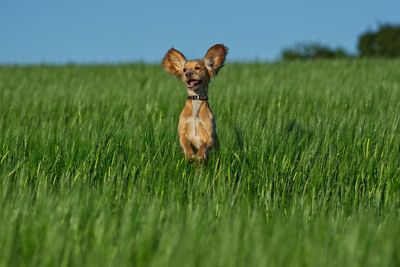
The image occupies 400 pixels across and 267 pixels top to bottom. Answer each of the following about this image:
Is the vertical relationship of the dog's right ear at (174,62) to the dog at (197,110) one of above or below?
above

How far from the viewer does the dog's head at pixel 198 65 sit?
15.2 ft

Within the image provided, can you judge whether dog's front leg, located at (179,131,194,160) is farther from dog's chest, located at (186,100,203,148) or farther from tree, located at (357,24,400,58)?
tree, located at (357,24,400,58)

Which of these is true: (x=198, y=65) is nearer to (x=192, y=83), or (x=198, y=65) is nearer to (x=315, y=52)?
(x=192, y=83)

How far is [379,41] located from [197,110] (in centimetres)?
4761

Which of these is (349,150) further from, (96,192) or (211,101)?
(211,101)

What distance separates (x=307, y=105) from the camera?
8.55 metres

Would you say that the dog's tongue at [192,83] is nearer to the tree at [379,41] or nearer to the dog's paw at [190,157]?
the dog's paw at [190,157]

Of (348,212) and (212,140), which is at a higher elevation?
(212,140)

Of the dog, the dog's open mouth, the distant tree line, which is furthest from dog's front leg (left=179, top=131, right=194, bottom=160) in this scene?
the distant tree line

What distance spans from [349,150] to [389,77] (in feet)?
29.3

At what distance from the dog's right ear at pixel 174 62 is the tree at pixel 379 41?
4483cm

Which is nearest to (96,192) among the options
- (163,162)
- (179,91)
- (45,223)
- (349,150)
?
(45,223)

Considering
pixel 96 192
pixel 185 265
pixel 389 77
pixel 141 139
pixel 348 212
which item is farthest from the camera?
pixel 389 77

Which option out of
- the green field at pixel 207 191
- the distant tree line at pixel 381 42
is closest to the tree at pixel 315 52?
the distant tree line at pixel 381 42
